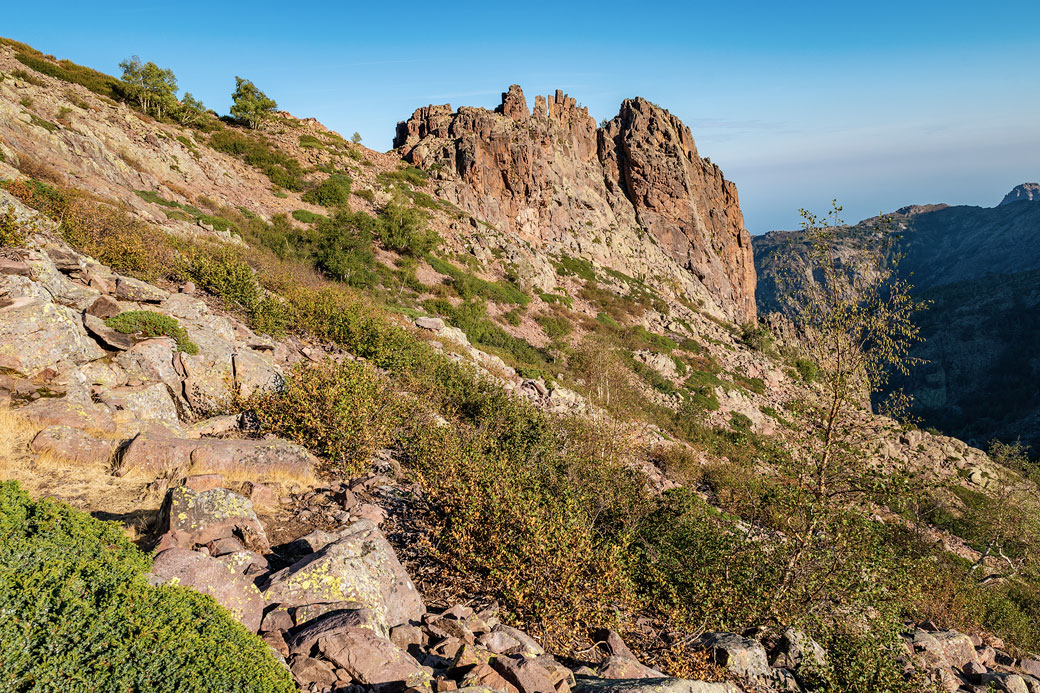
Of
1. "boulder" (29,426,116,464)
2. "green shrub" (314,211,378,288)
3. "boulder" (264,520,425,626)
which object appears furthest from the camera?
"green shrub" (314,211,378,288)

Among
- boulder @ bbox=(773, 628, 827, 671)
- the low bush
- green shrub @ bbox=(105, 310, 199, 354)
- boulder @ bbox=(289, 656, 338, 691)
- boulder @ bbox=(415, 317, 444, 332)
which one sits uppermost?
the low bush

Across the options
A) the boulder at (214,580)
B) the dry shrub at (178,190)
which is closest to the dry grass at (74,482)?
the boulder at (214,580)

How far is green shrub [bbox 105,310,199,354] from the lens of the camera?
826 centimetres

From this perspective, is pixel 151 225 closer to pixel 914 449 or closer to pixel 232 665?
pixel 232 665

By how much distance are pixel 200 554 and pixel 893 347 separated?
29.3ft

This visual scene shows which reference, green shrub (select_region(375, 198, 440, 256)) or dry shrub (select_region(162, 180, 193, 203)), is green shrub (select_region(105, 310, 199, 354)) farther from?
green shrub (select_region(375, 198, 440, 256))

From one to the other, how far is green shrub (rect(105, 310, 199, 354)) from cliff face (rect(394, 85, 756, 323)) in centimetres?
3239

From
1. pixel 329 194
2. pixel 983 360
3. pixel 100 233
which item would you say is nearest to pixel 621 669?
pixel 100 233

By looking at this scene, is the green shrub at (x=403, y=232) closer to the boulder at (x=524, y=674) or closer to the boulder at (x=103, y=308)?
the boulder at (x=103, y=308)

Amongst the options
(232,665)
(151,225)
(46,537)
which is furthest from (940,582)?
(151,225)

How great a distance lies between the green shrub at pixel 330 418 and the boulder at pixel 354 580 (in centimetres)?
252

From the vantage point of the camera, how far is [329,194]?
95.0 ft

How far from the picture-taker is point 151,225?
14867mm

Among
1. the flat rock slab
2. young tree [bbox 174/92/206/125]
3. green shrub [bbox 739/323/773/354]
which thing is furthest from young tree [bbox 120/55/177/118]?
green shrub [bbox 739/323/773/354]
